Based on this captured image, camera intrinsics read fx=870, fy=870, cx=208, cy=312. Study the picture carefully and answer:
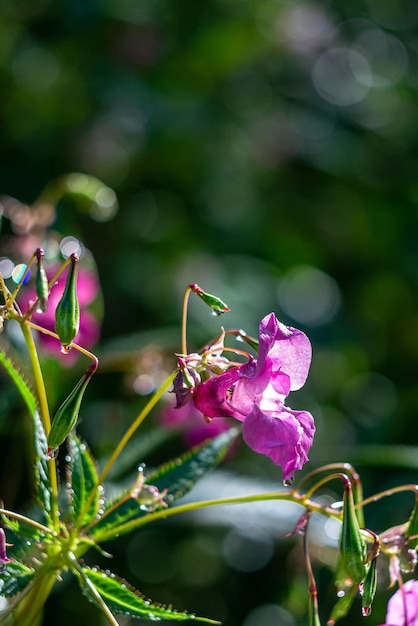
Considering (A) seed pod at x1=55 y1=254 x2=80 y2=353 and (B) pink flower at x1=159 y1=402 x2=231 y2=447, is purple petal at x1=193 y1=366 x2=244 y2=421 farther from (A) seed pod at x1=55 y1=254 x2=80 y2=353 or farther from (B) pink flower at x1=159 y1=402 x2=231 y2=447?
(B) pink flower at x1=159 y1=402 x2=231 y2=447

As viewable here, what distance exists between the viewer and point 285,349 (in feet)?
2.22

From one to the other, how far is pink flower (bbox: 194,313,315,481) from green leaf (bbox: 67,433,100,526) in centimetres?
15

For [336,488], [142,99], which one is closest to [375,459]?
[336,488]

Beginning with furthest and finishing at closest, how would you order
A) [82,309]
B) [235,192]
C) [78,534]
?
[235,192] < [82,309] < [78,534]

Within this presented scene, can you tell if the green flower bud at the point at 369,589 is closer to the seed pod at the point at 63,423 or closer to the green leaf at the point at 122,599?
the green leaf at the point at 122,599

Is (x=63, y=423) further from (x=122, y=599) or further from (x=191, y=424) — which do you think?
(x=191, y=424)

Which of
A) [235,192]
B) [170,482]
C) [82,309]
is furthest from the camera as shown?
[235,192]

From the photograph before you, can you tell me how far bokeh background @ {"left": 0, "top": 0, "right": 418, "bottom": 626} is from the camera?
57.3 inches

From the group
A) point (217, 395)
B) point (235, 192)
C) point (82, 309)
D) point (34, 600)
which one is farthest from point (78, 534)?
point (235, 192)

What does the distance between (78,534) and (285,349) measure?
0.24 metres

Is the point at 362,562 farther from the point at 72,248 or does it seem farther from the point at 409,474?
the point at 409,474

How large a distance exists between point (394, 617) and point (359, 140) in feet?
6.24

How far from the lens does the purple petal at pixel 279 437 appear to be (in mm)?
643

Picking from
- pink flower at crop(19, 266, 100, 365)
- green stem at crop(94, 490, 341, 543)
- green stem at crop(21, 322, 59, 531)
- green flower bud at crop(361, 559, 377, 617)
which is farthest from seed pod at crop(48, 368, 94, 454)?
pink flower at crop(19, 266, 100, 365)
